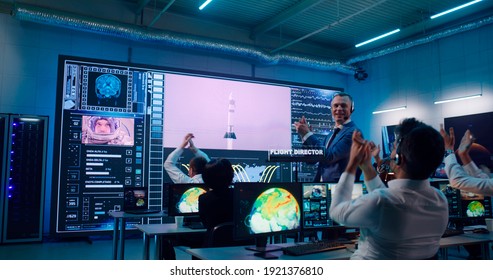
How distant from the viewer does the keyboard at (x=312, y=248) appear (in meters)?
2.14

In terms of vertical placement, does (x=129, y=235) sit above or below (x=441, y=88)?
below

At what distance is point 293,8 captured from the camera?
21.9 ft

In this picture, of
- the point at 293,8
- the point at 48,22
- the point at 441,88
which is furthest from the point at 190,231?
the point at 441,88

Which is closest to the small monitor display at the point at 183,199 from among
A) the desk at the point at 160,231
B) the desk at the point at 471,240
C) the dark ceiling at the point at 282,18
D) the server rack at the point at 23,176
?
the desk at the point at 160,231

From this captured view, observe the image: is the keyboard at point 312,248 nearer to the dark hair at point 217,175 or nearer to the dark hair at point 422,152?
the dark hair at point 217,175

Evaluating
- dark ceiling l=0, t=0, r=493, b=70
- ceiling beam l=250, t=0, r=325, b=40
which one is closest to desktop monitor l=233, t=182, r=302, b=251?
dark ceiling l=0, t=0, r=493, b=70

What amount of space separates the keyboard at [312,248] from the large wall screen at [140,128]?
2.73 meters

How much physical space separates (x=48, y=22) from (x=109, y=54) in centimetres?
105

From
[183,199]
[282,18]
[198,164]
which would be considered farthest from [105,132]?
[282,18]

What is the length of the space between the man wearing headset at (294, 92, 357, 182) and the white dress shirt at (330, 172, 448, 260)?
43.5 inches

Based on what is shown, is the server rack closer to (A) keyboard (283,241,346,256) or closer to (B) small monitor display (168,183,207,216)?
(B) small monitor display (168,183,207,216)

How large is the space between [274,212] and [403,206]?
37.9 inches

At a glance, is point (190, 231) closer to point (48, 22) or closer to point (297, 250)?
point (297, 250)

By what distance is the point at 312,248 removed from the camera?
2221 mm
